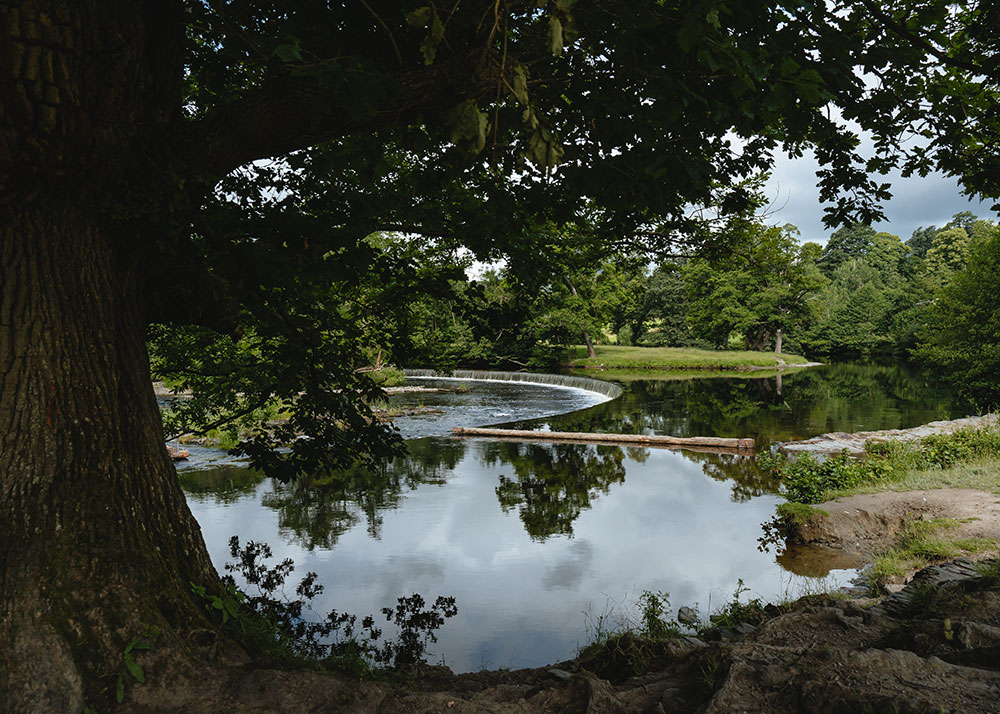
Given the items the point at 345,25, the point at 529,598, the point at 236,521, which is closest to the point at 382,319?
the point at 345,25

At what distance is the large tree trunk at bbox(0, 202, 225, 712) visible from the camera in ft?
8.36

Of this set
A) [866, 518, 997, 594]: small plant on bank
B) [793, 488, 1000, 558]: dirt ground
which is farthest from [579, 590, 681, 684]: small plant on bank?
[793, 488, 1000, 558]: dirt ground

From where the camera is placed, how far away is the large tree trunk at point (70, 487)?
8.36 ft

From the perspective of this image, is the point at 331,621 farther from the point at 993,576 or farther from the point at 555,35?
the point at 555,35

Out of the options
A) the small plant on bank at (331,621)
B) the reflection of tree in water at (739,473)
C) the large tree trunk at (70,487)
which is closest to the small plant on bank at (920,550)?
the reflection of tree in water at (739,473)

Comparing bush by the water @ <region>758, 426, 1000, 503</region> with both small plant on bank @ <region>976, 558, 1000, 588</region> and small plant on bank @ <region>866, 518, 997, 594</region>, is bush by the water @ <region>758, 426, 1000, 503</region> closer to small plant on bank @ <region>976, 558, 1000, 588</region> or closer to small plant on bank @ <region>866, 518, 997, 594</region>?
small plant on bank @ <region>866, 518, 997, 594</region>

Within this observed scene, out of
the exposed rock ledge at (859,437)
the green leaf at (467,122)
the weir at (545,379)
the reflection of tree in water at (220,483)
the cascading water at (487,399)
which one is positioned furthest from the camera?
the weir at (545,379)

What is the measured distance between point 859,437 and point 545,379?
17.2 metres

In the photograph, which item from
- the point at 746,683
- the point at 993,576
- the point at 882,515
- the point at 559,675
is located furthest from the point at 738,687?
the point at 882,515

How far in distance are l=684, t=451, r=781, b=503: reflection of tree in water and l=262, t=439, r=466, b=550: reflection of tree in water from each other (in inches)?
242

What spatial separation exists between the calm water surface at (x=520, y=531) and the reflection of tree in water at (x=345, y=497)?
1.8 inches

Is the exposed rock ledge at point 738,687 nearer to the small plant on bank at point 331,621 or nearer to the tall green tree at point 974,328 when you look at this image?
the small plant on bank at point 331,621

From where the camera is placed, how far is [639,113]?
2932mm

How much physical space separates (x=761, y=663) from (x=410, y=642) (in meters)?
4.58
